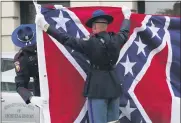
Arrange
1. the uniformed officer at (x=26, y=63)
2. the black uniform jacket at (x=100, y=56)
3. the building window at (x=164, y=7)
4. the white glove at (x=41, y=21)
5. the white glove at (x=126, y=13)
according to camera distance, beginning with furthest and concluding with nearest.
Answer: the building window at (x=164, y=7) → the white glove at (x=126, y=13) → the uniformed officer at (x=26, y=63) → the white glove at (x=41, y=21) → the black uniform jacket at (x=100, y=56)

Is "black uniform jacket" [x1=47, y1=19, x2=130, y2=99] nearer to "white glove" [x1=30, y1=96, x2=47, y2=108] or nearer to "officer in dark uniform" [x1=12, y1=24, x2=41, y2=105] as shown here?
"white glove" [x1=30, y1=96, x2=47, y2=108]

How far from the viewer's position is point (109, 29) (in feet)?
16.6

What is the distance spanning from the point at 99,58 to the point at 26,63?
872 millimetres

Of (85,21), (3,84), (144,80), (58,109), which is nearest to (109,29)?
(85,21)

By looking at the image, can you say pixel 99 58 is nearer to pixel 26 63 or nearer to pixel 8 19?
pixel 26 63

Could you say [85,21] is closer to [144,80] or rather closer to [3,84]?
[144,80]

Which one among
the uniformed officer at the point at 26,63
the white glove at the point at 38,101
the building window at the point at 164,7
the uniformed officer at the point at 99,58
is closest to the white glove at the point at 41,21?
the uniformed officer at the point at 99,58

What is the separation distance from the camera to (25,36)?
493 cm

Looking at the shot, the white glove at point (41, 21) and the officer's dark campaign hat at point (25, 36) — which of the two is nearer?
the white glove at point (41, 21)

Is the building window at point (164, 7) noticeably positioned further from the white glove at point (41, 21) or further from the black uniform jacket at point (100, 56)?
the white glove at point (41, 21)

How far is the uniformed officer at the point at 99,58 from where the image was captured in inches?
169

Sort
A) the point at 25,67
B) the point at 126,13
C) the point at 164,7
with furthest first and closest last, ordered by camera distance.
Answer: the point at 164,7
the point at 126,13
the point at 25,67

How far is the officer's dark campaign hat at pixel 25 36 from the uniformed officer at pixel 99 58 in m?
0.48

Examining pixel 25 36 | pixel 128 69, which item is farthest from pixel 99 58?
pixel 25 36
